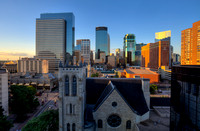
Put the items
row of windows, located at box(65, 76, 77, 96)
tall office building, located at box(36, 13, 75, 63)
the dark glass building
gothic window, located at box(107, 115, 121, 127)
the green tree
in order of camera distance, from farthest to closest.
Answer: tall office building, located at box(36, 13, 75, 63), the green tree, gothic window, located at box(107, 115, 121, 127), row of windows, located at box(65, 76, 77, 96), the dark glass building

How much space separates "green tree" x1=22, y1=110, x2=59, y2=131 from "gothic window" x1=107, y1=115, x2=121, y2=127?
1298cm

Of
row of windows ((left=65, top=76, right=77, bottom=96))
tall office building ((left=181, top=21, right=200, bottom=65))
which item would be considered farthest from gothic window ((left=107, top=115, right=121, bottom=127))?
tall office building ((left=181, top=21, right=200, bottom=65))

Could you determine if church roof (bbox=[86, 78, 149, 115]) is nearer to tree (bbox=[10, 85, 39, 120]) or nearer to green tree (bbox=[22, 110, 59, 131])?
green tree (bbox=[22, 110, 59, 131])

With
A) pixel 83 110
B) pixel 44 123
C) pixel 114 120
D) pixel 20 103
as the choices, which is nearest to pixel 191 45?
pixel 114 120

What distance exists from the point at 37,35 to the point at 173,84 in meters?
159

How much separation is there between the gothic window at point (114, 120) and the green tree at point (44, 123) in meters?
13.0

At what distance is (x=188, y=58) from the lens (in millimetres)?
109875

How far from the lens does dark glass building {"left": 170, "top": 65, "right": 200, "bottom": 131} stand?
14436 millimetres

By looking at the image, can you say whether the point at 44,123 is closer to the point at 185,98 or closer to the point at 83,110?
the point at 83,110

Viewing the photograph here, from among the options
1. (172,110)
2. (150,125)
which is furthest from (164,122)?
(172,110)

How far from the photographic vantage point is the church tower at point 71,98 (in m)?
20.7

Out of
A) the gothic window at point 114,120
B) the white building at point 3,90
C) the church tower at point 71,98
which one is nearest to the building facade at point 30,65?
the white building at point 3,90

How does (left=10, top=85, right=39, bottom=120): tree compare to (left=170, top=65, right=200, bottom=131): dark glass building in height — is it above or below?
below

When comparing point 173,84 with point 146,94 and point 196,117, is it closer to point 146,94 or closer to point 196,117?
point 196,117
